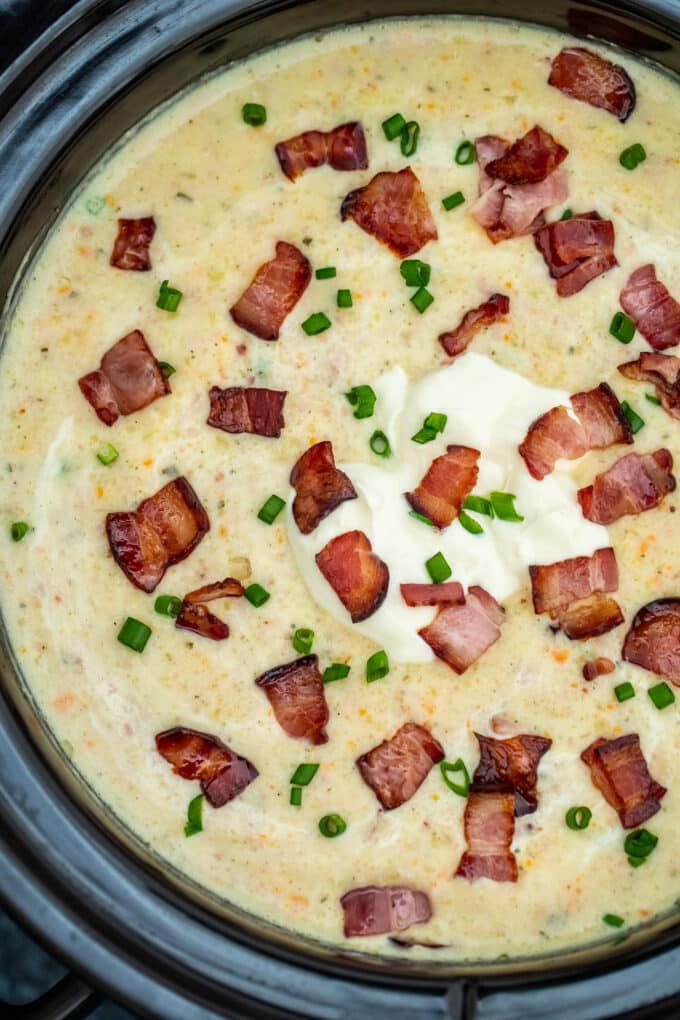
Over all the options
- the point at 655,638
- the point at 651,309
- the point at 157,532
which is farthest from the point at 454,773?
the point at 651,309

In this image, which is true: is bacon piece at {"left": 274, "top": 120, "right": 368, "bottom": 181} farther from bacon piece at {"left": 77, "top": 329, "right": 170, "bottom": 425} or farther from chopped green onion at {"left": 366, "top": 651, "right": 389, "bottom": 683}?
chopped green onion at {"left": 366, "top": 651, "right": 389, "bottom": 683}

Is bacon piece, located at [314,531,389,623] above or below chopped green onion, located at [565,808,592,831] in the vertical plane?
above

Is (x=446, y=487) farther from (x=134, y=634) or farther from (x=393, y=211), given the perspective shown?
(x=134, y=634)

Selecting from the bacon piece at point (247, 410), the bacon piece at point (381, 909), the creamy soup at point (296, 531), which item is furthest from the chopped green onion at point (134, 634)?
the bacon piece at point (381, 909)

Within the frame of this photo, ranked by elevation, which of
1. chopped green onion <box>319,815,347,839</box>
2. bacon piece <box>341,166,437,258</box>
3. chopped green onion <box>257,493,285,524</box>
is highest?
bacon piece <box>341,166,437,258</box>

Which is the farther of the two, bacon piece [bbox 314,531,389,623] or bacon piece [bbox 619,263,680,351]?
bacon piece [bbox 619,263,680,351]

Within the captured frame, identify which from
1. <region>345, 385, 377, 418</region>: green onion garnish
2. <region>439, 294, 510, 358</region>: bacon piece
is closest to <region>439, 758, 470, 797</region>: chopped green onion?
<region>345, 385, 377, 418</region>: green onion garnish

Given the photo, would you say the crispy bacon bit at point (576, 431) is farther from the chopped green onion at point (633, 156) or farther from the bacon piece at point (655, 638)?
the chopped green onion at point (633, 156)
